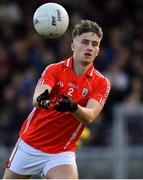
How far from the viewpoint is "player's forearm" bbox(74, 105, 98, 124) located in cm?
810

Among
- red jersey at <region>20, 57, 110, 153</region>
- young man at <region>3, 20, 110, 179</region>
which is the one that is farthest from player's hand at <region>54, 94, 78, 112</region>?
red jersey at <region>20, 57, 110, 153</region>

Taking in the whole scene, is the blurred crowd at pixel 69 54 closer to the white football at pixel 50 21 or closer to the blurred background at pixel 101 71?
the blurred background at pixel 101 71

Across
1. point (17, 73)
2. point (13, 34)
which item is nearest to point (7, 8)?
point (13, 34)

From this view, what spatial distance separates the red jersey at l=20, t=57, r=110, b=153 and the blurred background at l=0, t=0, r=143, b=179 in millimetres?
4319

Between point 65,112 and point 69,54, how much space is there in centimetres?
670

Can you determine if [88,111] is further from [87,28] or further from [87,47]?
[87,28]

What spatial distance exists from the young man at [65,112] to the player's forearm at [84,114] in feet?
0.50

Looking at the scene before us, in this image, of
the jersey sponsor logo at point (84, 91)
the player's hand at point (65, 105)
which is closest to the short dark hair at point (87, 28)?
the jersey sponsor logo at point (84, 91)

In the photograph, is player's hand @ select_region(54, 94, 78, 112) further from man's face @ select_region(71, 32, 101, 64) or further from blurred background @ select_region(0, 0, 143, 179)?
blurred background @ select_region(0, 0, 143, 179)

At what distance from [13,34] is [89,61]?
7904 mm

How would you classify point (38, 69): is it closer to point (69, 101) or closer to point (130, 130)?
point (130, 130)

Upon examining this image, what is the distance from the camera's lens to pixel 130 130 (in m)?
13.6

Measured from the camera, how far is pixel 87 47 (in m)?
8.57

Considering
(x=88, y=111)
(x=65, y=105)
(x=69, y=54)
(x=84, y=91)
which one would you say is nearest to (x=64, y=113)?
(x=84, y=91)
